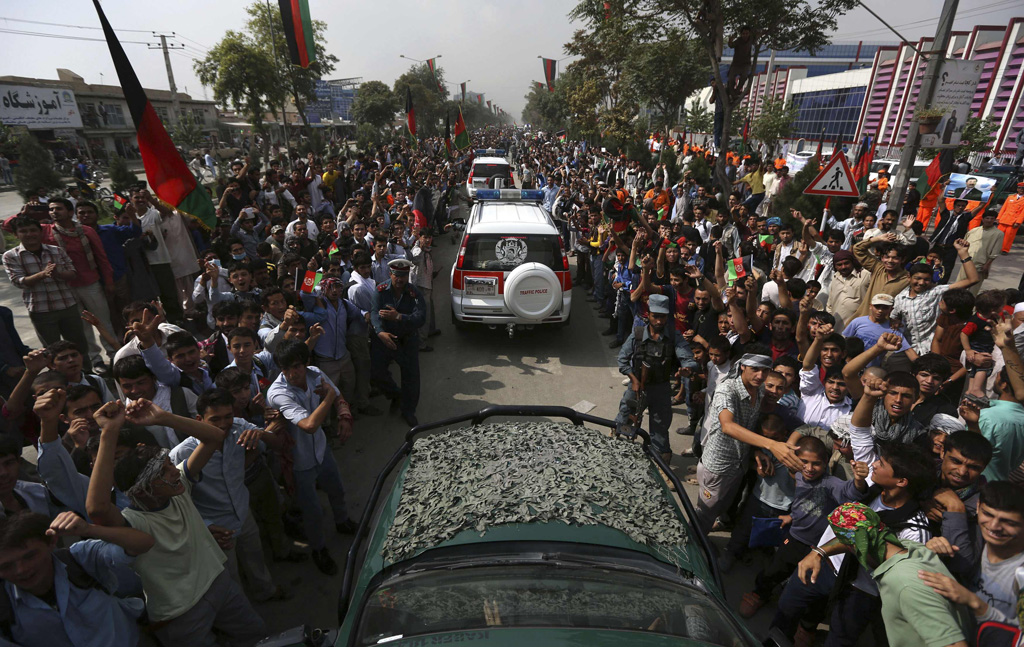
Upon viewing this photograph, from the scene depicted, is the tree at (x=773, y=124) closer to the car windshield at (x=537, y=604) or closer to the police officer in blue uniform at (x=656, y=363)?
the police officer in blue uniform at (x=656, y=363)

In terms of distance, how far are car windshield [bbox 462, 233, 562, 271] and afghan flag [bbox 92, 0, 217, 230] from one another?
130 inches

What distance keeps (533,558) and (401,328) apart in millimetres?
3407

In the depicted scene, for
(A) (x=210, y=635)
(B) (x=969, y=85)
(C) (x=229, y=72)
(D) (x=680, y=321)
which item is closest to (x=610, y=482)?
(A) (x=210, y=635)

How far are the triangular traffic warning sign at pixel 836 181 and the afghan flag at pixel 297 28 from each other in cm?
1331

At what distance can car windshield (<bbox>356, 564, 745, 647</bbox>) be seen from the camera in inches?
70.7

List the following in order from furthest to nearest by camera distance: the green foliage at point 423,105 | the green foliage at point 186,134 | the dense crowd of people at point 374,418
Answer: the green foliage at point 423,105, the green foliage at point 186,134, the dense crowd of people at point 374,418

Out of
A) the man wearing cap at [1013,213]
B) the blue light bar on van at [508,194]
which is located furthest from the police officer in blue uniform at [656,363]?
the man wearing cap at [1013,213]

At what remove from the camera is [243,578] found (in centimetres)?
332

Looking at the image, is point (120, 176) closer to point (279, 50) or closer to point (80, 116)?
point (279, 50)

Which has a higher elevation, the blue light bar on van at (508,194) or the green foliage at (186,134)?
the green foliage at (186,134)

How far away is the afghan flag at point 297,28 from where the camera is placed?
13828 mm

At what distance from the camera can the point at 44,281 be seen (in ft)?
16.6

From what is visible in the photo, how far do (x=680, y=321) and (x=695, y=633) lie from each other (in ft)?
12.8

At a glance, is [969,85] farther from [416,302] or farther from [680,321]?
[416,302]
